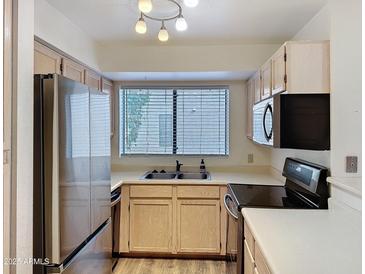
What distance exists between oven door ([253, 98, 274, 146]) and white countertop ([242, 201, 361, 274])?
610mm

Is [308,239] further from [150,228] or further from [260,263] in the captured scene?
[150,228]

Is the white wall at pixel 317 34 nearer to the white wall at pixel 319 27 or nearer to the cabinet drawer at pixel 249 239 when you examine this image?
the white wall at pixel 319 27

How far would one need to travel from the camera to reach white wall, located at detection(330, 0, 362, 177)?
1.86 meters

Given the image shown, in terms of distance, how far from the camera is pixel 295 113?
6.46 ft

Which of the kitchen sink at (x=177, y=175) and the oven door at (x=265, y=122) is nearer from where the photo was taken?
the oven door at (x=265, y=122)

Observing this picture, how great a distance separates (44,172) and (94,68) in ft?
5.97

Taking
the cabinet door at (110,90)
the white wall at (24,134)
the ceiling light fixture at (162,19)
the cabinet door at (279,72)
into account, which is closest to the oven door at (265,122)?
the cabinet door at (279,72)

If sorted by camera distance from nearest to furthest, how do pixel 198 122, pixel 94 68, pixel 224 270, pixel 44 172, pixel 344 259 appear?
pixel 344 259
pixel 44 172
pixel 224 270
pixel 94 68
pixel 198 122

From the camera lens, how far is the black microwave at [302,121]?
1.97 m

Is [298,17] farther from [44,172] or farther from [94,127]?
[44,172]

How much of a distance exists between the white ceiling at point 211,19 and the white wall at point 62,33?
56mm

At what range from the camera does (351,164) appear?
6.32ft

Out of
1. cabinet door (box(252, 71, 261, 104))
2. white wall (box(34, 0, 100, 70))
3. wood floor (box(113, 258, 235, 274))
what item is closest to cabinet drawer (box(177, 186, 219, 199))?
wood floor (box(113, 258, 235, 274))

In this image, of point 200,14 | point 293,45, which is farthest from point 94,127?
point 293,45
